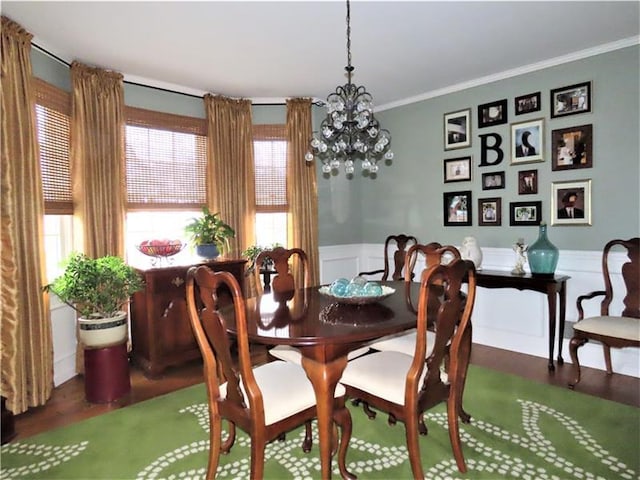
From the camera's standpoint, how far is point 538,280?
11.0 ft

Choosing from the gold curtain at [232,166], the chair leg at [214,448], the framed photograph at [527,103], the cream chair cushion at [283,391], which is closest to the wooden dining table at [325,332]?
the cream chair cushion at [283,391]

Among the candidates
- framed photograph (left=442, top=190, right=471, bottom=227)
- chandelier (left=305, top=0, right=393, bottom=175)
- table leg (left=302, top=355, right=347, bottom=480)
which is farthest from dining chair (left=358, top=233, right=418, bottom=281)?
table leg (left=302, top=355, right=347, bottom=480)

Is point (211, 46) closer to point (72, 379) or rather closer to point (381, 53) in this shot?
point (381, 53)

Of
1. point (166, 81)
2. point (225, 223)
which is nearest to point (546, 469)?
point (225, 223)

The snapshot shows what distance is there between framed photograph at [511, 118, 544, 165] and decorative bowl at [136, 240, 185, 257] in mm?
3231

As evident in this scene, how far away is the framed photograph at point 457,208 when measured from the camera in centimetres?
425

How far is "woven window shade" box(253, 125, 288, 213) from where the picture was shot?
4559mm

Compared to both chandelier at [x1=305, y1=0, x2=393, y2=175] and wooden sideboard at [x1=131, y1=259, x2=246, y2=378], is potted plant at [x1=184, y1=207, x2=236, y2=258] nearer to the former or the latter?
wooden sideboard at [x1=131, y1=259, x2=246, y2=378]

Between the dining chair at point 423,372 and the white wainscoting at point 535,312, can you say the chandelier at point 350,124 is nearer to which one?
the dining chair at point 423,372

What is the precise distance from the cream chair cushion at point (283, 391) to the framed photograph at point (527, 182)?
2847 millimetres

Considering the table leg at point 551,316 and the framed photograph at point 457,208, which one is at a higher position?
the framed photograph at point 457,208

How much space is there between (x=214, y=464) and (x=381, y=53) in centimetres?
317

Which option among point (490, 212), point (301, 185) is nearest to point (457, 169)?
point (490, 212)

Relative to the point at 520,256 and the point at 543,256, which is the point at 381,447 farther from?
the point at 520,256
